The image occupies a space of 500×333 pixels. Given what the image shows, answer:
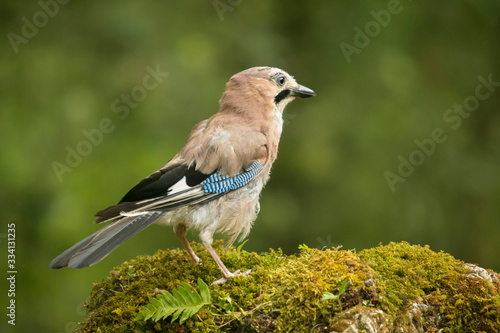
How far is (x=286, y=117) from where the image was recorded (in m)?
8.60

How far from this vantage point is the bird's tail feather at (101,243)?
13.0 feet

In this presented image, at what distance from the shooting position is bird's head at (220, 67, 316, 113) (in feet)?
18.6

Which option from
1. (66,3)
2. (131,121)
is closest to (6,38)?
(66,3)

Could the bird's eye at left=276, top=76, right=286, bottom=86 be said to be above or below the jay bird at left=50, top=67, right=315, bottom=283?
above

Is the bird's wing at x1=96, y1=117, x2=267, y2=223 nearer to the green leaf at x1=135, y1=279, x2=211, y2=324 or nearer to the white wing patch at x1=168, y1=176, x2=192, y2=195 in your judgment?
the white wing patch at x1=168, y1=176, x2=192, y2=195

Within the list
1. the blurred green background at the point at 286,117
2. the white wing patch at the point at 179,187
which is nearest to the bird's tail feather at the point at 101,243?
the white wing patch at the point at 179,187

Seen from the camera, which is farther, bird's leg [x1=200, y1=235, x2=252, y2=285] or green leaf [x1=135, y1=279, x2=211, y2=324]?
bird's leg [x1=200, y1=235, x2=252, y2=285]

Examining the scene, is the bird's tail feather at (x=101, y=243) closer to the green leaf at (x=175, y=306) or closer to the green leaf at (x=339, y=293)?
the green leaf at (x=175, y=306)

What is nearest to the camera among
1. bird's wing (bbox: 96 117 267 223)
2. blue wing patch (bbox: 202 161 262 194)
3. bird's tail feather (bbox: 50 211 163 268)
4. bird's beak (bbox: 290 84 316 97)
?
bird's tail feather (bbox: 50 211 163 268)

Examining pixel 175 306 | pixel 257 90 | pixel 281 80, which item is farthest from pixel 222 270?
pixel 281 80

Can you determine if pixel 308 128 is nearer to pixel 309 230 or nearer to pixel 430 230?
pixel 309 230

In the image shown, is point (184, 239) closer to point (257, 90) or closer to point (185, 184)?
point (185, 184)

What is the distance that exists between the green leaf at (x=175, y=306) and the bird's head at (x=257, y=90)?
2.22m

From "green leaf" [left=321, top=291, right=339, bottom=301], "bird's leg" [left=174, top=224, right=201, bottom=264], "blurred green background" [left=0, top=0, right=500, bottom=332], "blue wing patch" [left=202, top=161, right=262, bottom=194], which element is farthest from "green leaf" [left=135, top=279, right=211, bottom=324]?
"blurred green background" [left=0, top=0, right=500, bottom=332]
